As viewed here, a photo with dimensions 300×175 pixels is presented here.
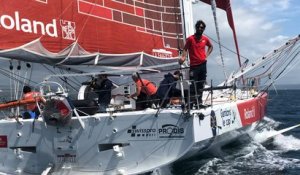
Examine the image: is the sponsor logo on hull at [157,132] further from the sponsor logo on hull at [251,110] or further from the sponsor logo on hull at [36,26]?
the sponsor logo on hull at [36,26]

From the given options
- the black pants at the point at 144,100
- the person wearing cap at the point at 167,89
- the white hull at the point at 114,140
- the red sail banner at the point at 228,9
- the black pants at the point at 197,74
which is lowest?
the white hull at the point at 114,140

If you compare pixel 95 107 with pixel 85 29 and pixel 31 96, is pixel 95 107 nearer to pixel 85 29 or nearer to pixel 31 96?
pixel 31 96

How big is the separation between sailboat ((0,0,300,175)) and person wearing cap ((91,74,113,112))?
10.3 inches

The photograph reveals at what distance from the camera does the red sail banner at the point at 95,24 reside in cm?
876

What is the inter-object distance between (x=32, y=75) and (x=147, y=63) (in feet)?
8.43

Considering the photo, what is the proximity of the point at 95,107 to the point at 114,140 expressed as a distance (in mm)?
694

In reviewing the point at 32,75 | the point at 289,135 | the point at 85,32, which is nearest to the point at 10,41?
the point at 32,75

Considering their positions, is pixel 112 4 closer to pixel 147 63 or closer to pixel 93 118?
pixel 147 63

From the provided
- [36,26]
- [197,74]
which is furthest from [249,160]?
[36,26]

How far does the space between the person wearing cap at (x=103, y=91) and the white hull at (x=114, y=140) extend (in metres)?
0.79

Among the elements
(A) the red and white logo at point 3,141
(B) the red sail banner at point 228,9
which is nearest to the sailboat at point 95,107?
(A) the red and white logo at point 3,141

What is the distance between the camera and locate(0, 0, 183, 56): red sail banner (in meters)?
8.76

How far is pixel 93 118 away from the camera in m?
7.73

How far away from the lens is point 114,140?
7.65m
